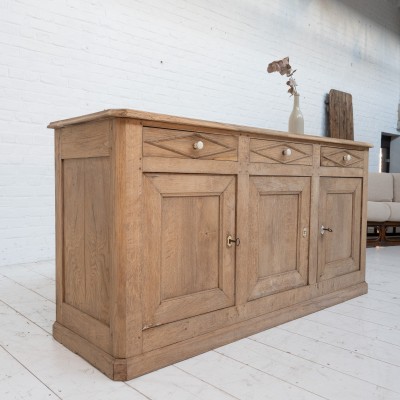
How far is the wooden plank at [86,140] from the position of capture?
58.5 inches

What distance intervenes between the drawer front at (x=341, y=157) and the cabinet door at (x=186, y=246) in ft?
2.45

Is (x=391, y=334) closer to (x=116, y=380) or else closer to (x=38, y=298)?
(x=116, y=380)

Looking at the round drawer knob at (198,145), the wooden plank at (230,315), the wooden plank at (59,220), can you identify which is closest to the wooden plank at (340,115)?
the wooden plank at (230,315)

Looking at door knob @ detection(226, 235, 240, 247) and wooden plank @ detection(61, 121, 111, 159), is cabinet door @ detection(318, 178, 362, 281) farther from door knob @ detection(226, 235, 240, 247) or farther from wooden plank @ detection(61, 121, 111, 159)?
wooden plank @ detection(61, 121, 111, 159)

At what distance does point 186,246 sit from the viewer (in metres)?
1.64

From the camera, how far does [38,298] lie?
2.39 m

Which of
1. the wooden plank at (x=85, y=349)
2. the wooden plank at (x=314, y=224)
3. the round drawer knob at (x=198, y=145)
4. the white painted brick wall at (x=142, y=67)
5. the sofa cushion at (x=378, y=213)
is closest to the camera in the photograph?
the wooden plank at (x=85, y=349)

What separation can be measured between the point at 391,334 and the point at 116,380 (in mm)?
1239

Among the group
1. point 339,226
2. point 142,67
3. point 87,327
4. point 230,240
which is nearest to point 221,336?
point 230,240

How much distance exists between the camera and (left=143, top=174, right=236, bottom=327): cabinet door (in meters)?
1.52

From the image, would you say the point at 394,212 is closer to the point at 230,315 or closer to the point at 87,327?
the point at 230,315

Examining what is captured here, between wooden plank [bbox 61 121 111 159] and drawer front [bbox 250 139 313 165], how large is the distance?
2.22 ft

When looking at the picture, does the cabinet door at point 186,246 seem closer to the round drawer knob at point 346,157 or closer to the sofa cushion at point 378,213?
the round drawer knob at point 346,157

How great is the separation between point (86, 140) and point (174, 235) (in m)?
0.48
